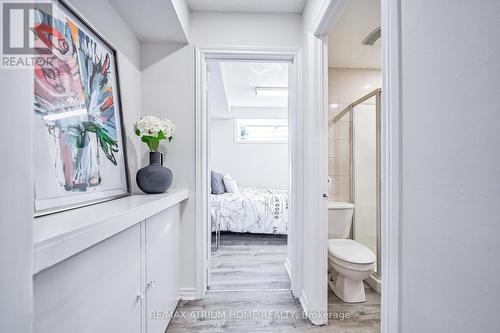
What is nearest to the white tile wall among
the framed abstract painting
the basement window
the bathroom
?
the bathroom

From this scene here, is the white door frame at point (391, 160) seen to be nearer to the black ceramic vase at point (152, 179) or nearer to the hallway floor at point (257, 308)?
the hallway floor at point (257, 308)

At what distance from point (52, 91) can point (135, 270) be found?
871mm

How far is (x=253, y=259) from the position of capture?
2771mm

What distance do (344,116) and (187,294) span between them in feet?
8.24

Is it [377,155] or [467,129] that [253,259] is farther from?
[467,129]

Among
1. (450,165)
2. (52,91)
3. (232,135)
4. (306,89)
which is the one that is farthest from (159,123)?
(232,135)

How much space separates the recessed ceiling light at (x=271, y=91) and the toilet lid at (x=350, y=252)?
8.60 feet

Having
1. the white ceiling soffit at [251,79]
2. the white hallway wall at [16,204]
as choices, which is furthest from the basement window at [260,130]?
the white hallway wall at [16,204]

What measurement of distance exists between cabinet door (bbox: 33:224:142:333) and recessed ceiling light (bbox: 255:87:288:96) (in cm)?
330

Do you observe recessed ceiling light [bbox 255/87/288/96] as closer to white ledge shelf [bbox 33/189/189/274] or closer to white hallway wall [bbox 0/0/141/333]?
→ white ledge shelf [bbox 33/189/189/274]

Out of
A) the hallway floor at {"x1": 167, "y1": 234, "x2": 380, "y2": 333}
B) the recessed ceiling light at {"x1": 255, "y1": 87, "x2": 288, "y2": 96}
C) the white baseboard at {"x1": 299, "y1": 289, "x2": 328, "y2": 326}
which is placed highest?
the recessed ceiling light at {"x1": 255, "y1": 87, "x2": 288, "y2": 96}

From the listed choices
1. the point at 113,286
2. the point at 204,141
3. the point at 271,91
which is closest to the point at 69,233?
the point at 113,286

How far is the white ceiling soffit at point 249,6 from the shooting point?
6.15 ft

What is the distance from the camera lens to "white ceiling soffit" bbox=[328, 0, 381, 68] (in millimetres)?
1893
